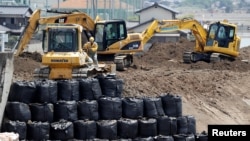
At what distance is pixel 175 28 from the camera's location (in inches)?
1394

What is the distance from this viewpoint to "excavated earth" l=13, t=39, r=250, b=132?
79.8 ft

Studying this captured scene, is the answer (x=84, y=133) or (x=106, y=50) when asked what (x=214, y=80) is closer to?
(x=106, y=50)

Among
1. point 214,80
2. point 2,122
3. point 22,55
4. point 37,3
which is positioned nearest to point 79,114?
point 2,122

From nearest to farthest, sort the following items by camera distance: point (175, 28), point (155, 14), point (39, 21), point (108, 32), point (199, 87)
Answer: point (199, 87), point (39, 21), point (108, 32), point (175, 28), point (155, 14)

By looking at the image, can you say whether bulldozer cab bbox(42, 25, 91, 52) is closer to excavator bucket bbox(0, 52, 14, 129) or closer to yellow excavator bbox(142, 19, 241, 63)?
excavator bucket bbox(0, 52, 14, 129)

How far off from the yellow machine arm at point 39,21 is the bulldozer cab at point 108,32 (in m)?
0.54

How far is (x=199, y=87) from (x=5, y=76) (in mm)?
9312

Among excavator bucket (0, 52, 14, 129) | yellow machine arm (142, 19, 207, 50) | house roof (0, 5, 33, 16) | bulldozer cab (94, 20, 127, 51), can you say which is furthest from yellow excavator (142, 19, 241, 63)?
house roof (0, 5, 33, 16)

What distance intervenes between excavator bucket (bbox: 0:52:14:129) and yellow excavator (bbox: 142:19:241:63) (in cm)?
1588

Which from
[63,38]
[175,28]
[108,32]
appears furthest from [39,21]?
[175,28]

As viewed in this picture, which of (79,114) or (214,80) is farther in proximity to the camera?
(214,80)

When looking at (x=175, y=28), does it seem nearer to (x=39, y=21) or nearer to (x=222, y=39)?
(x=222, y=39)

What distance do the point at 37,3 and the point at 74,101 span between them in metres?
50.9

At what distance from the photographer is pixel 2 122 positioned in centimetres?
1880
